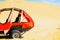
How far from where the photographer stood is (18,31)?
1680 centimetres

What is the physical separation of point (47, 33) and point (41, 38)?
1817 mm

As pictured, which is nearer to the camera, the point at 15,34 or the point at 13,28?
the point at 15,34

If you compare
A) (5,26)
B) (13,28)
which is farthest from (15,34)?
→ (5,26)

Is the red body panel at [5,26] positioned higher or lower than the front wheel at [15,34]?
higher

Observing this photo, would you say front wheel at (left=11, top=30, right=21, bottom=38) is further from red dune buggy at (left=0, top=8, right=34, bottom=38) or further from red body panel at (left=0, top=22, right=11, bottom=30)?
red body panel at (left=0, top=22, right=11, bottom=30)

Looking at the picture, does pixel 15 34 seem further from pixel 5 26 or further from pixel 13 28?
pixel 5 26

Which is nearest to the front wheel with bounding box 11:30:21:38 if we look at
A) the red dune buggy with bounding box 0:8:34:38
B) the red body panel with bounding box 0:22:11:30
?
the red dune buggy with bounding box 0:8:34:38

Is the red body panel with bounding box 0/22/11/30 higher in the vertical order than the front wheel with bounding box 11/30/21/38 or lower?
higher

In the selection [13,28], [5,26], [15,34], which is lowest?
[15,34]

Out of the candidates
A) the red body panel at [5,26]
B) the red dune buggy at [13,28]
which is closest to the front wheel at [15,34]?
the red dune buggy at [13,28]

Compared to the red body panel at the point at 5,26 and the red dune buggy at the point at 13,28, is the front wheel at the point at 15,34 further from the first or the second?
the red body panel at the point at 5,26

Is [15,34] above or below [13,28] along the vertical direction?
below

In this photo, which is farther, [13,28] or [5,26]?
[13,28]

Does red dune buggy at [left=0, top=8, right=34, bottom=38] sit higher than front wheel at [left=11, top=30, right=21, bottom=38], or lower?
higher
